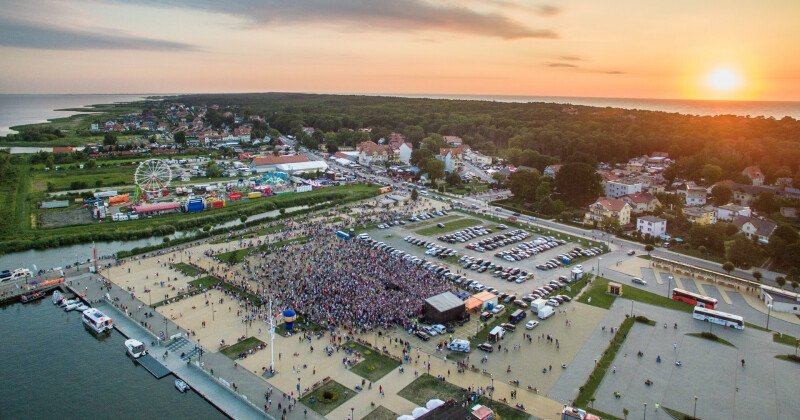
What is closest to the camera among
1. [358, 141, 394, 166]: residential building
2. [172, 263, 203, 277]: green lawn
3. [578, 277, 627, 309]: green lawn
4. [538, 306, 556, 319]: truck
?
[538, 306, 556, 319]: truck

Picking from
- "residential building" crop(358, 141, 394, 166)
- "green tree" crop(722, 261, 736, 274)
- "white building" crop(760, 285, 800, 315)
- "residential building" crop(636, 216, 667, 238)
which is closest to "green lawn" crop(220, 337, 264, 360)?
"white building" crop(760, 285, 800, 315)

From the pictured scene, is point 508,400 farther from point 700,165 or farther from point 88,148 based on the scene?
point 88,148

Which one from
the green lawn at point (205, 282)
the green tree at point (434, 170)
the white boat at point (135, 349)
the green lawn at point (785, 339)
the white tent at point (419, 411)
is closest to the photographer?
the white tent at point (419, 411)

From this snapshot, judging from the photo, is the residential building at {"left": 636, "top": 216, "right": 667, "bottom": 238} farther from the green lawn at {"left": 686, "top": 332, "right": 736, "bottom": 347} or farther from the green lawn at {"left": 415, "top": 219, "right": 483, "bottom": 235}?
the green lawn at {"left": 686, "top": 332, "right": 736, "bottom": 347}

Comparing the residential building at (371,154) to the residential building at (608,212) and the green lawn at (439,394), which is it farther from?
the green lawn at (439,394)

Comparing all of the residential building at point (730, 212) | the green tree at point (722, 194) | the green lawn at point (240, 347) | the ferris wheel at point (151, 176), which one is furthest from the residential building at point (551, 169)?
the green lawn at point (240, 347)

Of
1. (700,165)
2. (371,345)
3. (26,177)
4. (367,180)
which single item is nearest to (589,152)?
(700,165)

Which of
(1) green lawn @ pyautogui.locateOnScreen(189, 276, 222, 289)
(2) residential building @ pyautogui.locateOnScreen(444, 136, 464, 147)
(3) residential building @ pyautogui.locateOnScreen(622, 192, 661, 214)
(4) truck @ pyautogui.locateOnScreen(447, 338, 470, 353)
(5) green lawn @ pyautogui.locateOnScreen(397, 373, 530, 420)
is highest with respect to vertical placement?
(2) residential building @ pyautogui.locateOnScreen(444, 136, 464, 147)
